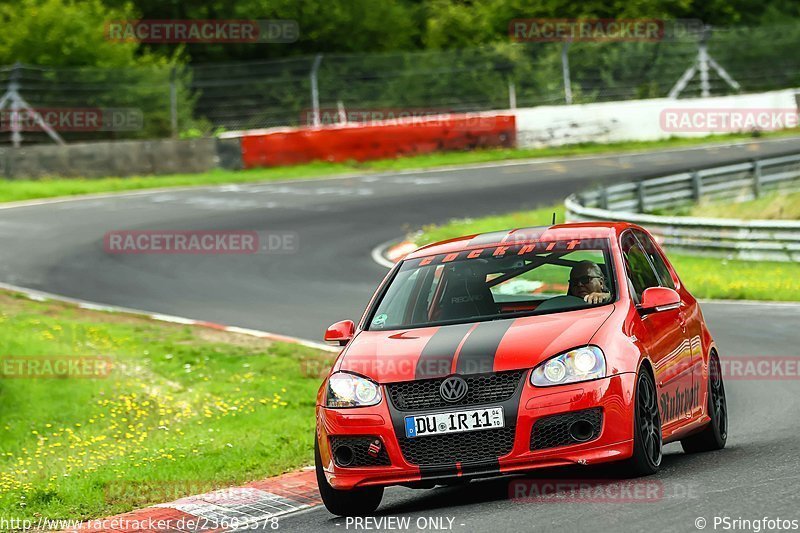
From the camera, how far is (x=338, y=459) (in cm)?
782

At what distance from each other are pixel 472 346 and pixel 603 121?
2774cm

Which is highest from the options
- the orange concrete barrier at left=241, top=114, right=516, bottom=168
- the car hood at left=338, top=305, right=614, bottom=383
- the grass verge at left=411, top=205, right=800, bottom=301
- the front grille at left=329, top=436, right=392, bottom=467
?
the car hood at left=338, top=305, right=614, bottom=383

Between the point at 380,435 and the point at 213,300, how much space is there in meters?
11.7

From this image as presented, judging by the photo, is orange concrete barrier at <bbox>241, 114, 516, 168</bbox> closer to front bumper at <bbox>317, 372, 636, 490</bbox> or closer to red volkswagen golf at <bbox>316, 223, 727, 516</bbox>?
red volkswagen golf at <bbox>316, 223, 727, 516</bbox>

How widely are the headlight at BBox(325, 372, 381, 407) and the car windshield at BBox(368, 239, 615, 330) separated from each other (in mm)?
696

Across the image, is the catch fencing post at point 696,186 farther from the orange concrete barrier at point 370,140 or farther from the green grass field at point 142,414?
the green grass field at point 142,414

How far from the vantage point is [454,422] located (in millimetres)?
7484

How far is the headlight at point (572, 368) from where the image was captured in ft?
24.5

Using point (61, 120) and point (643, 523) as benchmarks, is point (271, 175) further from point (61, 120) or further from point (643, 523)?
point (643, 523)

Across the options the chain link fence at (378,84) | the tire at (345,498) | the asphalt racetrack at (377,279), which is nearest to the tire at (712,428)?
the asphalt racetrack at (377,279)

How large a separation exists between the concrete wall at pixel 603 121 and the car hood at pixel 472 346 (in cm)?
2633

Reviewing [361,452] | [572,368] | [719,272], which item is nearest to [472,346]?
[572,368]

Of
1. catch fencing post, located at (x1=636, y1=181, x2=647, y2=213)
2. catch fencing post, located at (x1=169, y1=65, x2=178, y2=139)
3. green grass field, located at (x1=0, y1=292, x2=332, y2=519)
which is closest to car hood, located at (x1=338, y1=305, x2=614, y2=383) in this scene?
A: green grass field, located at (x1=0, y1=292, x2=332, y2=519)

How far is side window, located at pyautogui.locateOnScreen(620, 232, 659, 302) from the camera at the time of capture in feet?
28.6
